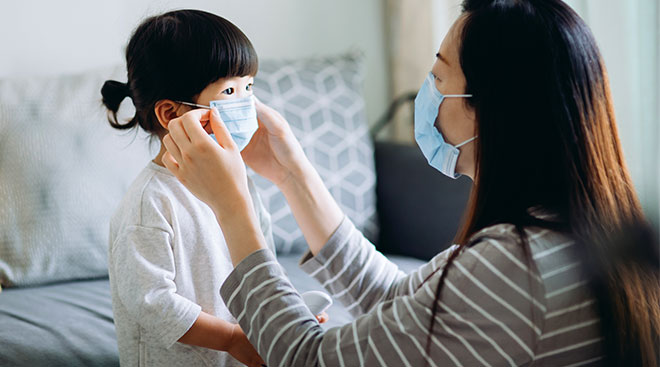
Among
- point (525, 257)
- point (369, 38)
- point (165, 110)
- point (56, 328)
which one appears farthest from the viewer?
point (369, 38)

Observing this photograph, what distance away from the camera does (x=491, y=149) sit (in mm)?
834

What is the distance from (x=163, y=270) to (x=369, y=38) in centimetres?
159

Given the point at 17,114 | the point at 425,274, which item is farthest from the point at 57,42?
the point at 425,274

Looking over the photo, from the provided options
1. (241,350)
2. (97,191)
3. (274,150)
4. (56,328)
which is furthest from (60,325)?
(274,150)

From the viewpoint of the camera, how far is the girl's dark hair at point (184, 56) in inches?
42.1

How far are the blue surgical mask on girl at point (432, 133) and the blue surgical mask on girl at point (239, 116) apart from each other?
0.28m

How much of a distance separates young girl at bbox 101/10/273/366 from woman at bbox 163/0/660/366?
6.6 inches

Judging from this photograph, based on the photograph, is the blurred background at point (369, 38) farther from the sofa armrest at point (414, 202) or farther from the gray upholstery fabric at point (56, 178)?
the sofa armrest at point (414, 202)

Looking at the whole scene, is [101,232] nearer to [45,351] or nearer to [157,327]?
[45,351]

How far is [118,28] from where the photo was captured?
1.90 metres

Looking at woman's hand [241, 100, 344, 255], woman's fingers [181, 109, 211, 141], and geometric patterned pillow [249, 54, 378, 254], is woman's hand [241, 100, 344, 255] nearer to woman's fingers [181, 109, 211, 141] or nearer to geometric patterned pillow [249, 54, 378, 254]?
woman's fingers [181, 109, 211, 141]

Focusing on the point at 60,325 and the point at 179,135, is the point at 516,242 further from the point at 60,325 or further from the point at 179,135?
the point at 60,325

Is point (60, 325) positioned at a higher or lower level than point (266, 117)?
lower

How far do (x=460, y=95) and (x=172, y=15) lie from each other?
1.69 feet
